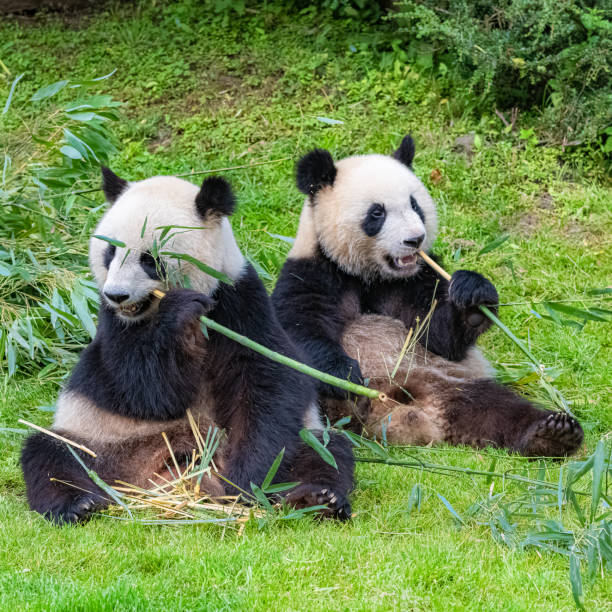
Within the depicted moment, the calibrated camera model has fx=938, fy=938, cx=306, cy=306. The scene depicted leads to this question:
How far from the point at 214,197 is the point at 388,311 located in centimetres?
179

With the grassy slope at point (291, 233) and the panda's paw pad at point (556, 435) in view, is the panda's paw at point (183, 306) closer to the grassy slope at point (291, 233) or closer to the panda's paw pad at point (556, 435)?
the grassy slope at point (291, 233)

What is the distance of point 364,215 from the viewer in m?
5.44

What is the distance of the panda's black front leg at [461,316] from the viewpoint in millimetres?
5062

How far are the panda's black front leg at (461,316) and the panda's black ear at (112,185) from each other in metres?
1.86

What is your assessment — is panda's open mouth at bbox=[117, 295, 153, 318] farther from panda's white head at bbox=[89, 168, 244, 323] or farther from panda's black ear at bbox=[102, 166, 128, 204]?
panda's black ear at bbox=[102, 166, 128, 204]

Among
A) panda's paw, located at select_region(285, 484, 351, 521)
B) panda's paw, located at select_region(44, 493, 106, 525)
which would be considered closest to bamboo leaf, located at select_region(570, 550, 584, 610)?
panda's paw, located at select_region(285, 484, 351, 521)

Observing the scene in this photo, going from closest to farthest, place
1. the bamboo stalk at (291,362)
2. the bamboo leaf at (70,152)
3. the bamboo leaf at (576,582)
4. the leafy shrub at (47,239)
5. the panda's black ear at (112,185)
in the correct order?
the bamboo leaf at (576,582)
the bamboo stalk at (291,362)
the panda's black ear at (112,185)
the leafy shrub at (47,239)
the bamboo leaf at (70,152)

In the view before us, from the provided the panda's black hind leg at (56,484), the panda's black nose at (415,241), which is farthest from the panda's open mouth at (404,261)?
the panda's black hind leg at (56,484)

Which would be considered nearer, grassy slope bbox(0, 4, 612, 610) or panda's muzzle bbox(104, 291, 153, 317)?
grassy slope bbox(0, 4, 612, 610)

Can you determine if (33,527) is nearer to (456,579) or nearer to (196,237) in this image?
(196,237)

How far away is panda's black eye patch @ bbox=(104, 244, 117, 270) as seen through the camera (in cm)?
406

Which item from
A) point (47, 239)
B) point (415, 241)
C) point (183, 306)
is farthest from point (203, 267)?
point (47, 239)

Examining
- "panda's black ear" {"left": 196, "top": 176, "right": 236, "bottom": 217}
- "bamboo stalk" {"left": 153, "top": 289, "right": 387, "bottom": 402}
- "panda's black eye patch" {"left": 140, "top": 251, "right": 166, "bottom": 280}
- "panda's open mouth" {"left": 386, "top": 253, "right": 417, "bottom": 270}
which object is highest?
"panda's black ear" {"left": 196, "top": 176, "right": 236, "bottom": 217}

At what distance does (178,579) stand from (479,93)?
6.43 m
